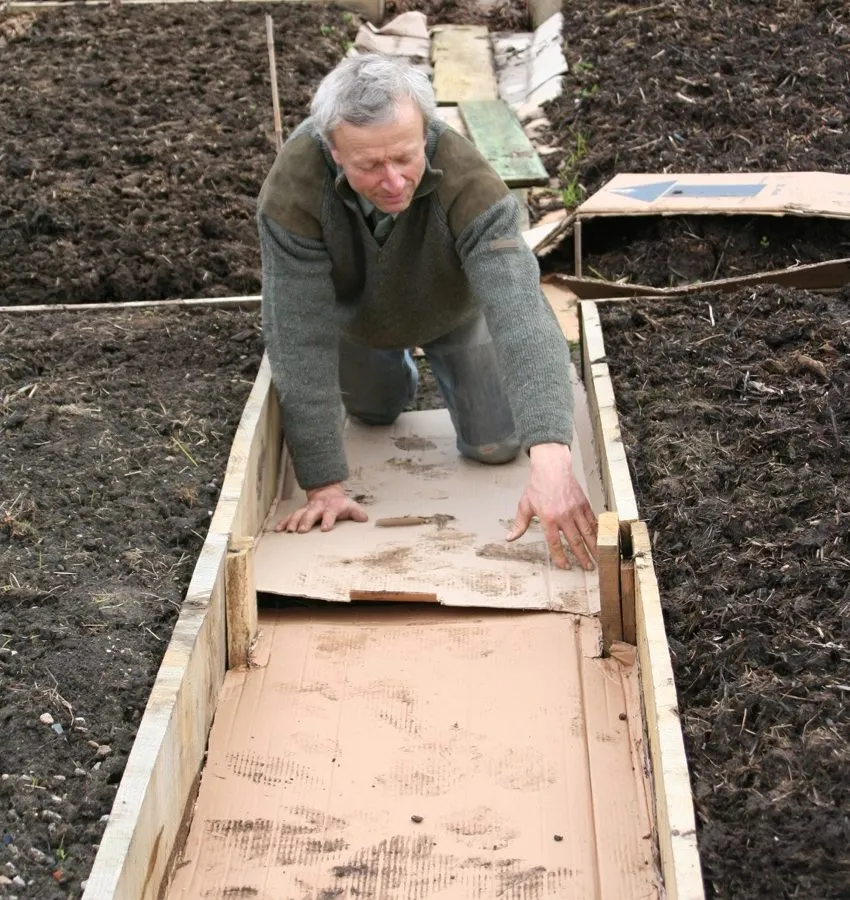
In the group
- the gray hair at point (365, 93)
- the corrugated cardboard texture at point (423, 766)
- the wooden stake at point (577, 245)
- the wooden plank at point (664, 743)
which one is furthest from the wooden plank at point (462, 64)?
the wooden plank at point (664, 743)

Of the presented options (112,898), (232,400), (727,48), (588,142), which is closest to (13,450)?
(232,400)

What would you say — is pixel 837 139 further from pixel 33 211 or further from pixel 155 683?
pixel 155 683

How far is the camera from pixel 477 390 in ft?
14.2

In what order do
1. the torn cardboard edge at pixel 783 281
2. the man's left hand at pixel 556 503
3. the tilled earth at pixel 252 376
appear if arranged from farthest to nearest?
1. the torn cardboard edge at pixel 783 281
2. the man's left hand at pixel 556 503
3. the tilled earth at pixel 252 376

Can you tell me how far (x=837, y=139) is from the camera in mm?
5945

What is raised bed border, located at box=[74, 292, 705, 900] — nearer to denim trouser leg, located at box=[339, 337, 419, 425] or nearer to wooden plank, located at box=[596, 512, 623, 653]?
wooden plank, located at box=[596, 512, 623, 653]

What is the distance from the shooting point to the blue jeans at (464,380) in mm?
4316

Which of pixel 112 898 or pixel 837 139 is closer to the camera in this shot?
pixel 112 898

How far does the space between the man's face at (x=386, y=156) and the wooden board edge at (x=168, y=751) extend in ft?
3.04

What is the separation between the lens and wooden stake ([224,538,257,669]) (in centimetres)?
341

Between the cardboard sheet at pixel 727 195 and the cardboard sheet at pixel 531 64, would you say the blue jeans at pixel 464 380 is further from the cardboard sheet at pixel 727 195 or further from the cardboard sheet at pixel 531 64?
the cardboard sheet at pixel 531 64

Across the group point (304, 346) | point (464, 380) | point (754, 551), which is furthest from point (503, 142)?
point (754, 551)

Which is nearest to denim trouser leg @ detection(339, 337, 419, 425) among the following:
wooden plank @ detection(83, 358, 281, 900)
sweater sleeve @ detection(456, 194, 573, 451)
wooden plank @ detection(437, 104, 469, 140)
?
wooden plank @ detection(83, 358, 281, 900)

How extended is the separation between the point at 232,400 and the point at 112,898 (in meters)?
2.12
